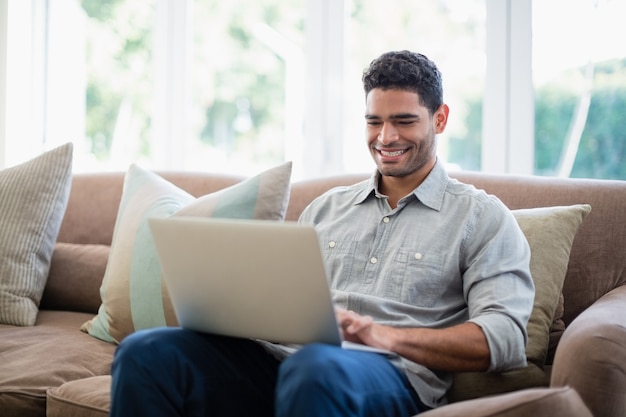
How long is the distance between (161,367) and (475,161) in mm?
1739

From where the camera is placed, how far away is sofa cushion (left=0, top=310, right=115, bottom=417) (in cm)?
182

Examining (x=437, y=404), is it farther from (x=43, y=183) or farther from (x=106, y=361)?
(x=43, y=183)

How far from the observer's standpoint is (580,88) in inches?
106

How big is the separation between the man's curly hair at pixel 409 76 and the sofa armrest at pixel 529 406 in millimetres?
775

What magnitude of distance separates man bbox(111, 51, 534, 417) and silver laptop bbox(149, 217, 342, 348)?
0.06 m

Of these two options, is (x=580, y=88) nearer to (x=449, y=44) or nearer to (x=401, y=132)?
(x=449, y=44)

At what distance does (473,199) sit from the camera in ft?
5.85

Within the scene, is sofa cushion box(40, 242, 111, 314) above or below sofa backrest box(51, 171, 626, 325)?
below

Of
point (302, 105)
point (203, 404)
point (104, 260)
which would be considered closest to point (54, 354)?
point (104, 260)

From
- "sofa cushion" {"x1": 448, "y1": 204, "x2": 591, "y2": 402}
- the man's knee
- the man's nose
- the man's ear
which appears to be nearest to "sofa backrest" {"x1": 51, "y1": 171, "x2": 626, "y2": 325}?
"sofa cushion" {"x1": 448, "y1": 204, "x2": 591, "y2": 402}

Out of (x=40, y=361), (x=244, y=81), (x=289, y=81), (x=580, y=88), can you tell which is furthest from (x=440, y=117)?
(x=244, y=81)

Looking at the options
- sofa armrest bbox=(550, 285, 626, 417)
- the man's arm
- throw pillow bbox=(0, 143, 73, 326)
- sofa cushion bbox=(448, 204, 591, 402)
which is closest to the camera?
sofa armrest bbox=(550, 285, 626, 417)

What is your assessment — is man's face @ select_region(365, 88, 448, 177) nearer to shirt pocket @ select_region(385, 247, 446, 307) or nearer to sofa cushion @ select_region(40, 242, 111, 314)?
shirt pocket @ select_region(385, 247, 446, 307)

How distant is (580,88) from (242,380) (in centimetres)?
171
